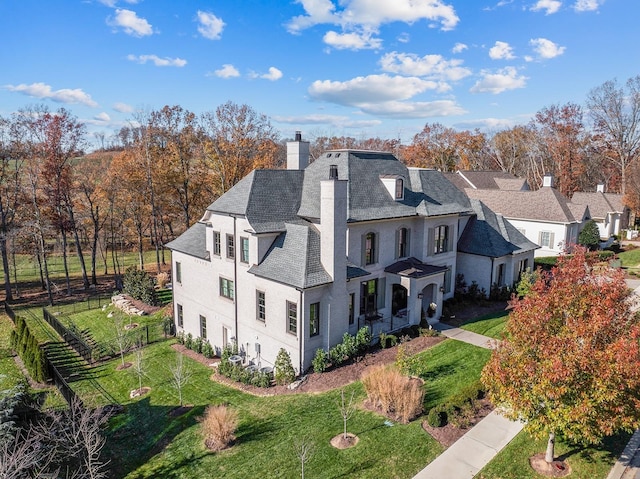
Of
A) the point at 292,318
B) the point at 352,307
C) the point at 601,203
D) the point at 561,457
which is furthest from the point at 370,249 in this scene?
the point at 601,203

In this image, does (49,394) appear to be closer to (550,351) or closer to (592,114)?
(550,351)

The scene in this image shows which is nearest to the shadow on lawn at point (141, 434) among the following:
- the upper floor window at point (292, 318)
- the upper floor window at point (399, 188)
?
the upper floor window at point (292, 318)

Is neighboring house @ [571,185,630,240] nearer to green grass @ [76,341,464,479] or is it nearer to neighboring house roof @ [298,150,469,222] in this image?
neighboring house roof @ [298,150,469,222]

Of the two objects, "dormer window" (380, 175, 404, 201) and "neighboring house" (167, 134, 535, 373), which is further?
"dormer window" (380, 175, 404, 201)

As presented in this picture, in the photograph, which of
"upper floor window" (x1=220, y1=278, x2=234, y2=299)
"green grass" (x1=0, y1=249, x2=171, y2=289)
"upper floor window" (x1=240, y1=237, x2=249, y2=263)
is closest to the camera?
"upper floor window" (x1=240, y1=237, x2=249, y2=263)

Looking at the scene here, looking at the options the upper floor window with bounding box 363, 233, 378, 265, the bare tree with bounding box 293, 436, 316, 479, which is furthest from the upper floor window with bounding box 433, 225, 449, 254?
the bare tree with bounding box 293, 436, 316, 479

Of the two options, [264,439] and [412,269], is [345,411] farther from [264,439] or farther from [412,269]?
[412,269]

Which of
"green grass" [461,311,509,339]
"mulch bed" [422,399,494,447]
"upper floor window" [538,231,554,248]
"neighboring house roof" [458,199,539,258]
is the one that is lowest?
"mulch bed" [422,399,494,447]
